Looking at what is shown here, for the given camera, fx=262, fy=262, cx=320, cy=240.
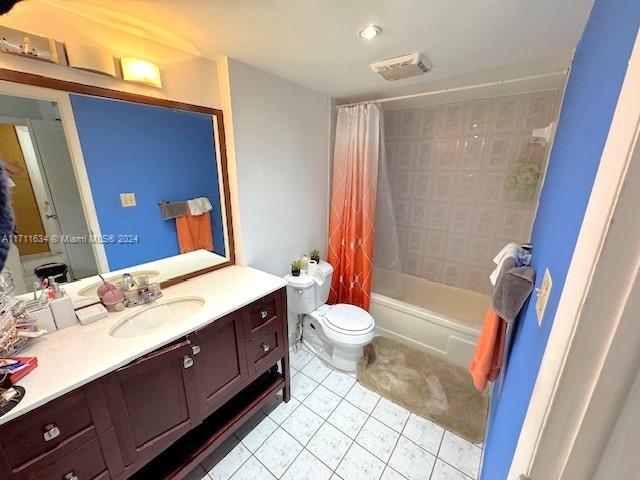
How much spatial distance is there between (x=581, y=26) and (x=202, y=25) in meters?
1.62

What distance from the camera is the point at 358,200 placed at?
2.28m

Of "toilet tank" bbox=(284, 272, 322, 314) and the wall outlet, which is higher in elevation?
the wall outlet

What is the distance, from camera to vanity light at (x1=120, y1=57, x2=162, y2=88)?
46.9 inches

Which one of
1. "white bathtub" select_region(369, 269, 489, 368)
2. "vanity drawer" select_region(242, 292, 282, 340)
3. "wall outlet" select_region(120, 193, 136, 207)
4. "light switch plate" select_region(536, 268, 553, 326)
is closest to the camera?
"light switch plate" select_region(536, 268, 553, 326)

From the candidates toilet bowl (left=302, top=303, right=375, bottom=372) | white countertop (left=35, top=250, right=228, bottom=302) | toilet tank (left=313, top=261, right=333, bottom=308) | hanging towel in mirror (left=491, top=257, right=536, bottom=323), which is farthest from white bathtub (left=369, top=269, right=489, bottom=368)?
white countertop (left=35, top=250, right=228, bottom=302)

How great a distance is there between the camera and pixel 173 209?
1.51 metres

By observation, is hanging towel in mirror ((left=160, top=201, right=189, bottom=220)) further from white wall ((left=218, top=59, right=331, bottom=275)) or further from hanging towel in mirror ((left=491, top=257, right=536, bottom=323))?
hanging towel in mirror ((left=491, top=257, right=536, bottom=323))

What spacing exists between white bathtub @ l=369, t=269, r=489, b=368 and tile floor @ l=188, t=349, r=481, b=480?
0.61 meters

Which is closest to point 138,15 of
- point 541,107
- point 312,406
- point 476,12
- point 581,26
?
point 476,12

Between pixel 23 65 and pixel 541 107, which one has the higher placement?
pixel 541 107

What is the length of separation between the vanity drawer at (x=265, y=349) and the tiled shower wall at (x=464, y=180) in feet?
Answer: 6.05

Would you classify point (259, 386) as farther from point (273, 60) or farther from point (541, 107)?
point (541, 107)

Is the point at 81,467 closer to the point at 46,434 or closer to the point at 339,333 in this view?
the point at 46,434

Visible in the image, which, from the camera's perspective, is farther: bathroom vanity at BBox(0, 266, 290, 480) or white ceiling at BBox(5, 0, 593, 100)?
white ceiling at BBox(5, 0, 593, 100)
